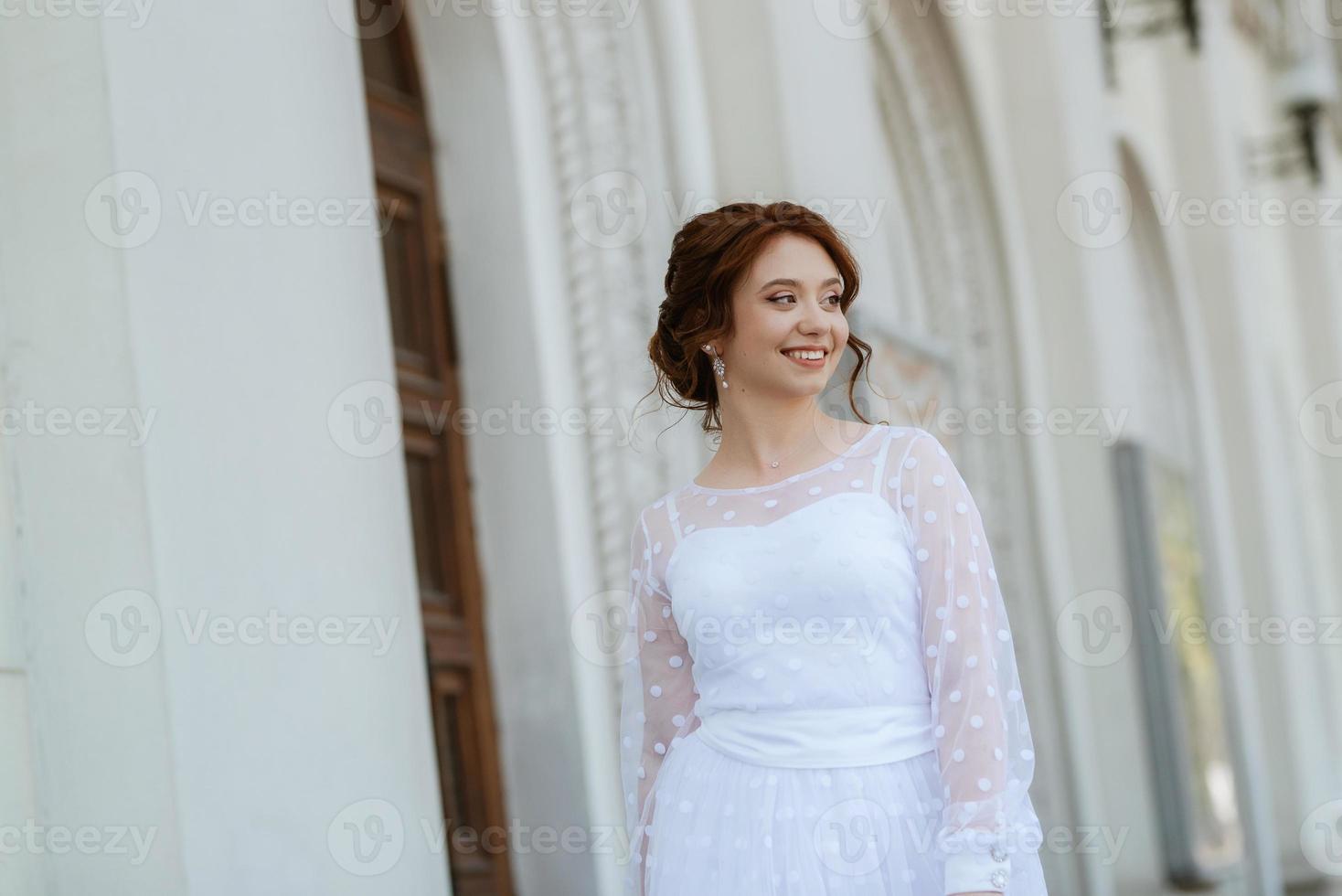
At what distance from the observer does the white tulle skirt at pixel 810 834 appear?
2223 millimetres

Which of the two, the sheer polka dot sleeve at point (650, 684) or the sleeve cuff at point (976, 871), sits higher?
the sheer polka dot sleeve at point (650, 684)

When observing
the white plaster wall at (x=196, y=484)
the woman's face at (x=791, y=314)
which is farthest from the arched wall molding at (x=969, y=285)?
the woman's face at (x=791, y=314)

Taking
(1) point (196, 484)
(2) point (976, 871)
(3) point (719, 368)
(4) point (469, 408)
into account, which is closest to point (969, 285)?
(4) point (469, 408)

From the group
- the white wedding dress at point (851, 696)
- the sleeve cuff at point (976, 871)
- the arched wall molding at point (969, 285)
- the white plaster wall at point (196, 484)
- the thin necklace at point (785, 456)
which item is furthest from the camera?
the arched wall molding at point (969, 285)

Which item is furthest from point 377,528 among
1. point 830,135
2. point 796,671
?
point 830,135

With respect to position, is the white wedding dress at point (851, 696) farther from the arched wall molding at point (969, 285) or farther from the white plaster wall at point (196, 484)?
the arched wall molding at point (969, 285)

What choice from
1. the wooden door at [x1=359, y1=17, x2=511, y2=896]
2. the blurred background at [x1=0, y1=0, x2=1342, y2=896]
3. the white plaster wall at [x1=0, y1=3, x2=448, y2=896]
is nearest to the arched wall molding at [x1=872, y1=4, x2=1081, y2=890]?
the blurred background at [x1=0, y1=0, x2=1342, y2=896]

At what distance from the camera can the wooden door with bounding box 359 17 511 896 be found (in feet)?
14.2

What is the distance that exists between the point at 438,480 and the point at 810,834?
94.5 inches

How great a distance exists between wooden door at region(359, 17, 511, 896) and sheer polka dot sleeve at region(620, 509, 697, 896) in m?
1.75

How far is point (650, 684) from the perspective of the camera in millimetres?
2551

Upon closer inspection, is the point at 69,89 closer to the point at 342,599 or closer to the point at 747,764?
the point at 342,599

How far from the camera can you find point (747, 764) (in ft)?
7.73

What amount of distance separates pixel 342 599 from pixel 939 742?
4.04ft
